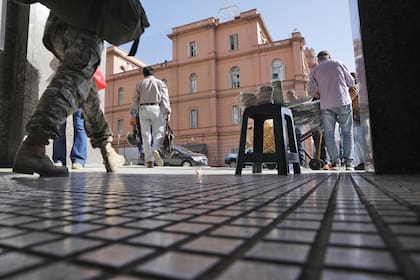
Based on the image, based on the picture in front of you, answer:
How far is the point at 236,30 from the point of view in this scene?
1998 cm

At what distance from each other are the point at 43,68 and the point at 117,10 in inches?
87.2

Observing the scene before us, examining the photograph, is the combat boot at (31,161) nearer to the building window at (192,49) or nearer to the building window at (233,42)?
the building window at (233,42)

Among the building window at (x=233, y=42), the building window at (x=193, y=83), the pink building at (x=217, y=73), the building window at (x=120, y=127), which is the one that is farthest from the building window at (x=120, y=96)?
the building window at (x=233, y=42)

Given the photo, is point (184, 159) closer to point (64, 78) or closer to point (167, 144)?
point (167, 144)

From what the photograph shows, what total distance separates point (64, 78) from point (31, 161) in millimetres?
472

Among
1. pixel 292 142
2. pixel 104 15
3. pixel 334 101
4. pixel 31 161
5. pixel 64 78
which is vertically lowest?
pixel 31 161

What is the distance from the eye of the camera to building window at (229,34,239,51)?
19984mm

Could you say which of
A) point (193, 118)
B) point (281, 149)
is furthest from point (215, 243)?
point (193, 118)

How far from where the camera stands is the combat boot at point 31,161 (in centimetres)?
145

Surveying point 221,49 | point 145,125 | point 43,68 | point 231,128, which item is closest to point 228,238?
point 43,68

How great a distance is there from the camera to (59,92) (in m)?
1.49

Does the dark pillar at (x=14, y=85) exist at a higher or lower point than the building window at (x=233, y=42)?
lower

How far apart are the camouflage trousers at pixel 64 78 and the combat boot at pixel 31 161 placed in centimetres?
5

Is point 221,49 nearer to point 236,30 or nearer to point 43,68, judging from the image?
point 236,30
